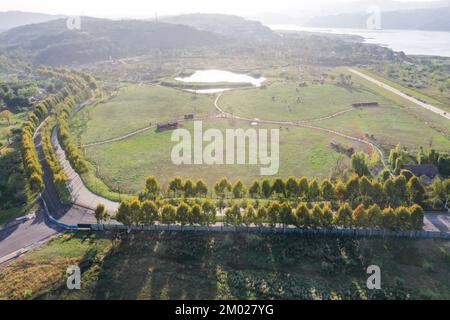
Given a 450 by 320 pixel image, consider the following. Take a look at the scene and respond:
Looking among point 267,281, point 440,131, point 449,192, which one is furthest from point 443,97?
point 267,281

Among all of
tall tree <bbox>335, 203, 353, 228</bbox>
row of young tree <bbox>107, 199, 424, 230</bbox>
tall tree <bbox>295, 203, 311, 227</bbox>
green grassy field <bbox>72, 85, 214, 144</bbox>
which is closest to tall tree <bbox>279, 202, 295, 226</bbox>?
row of young tree <bbox>107, 199, 424, 230</bbox>

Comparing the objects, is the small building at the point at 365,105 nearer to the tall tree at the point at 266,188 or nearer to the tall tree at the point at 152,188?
the tall tree at the point at 266,188

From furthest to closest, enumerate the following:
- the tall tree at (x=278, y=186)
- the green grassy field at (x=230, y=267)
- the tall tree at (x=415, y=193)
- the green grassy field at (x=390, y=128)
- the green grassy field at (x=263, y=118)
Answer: the green grassy field at (x=390, y=128), the green grassy field at (x=263, y=118), the tall tree at (x=278, y=186), the tall tree at (x=415, y=193), the green grassy field at (x=230, y=267)

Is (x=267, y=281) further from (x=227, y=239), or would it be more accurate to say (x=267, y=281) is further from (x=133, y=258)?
(x=133, y=258)

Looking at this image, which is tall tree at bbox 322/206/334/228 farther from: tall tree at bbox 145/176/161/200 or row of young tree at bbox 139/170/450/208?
tall tree at bbox 145/176/161/200

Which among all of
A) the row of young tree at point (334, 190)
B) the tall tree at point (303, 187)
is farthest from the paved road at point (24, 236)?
the tall tree at point (303, 187)
